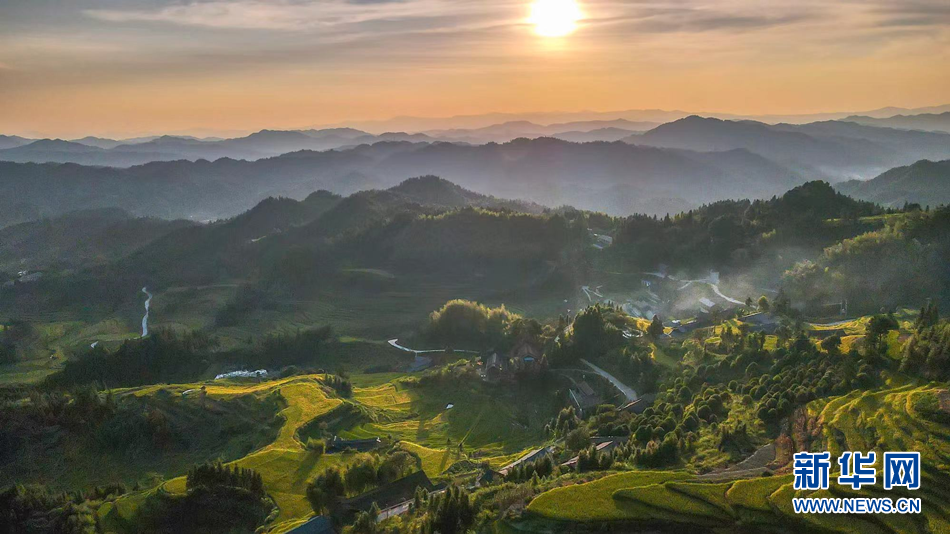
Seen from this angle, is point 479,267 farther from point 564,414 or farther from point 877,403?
point 877,403

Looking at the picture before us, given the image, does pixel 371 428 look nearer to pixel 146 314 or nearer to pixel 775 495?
pixel 775 495

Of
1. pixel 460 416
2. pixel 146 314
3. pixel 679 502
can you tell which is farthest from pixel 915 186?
pixel 679 502

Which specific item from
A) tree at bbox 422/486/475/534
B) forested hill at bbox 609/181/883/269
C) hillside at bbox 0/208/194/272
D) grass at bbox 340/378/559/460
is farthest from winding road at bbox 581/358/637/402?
hillside at bbox 0/208/194/272

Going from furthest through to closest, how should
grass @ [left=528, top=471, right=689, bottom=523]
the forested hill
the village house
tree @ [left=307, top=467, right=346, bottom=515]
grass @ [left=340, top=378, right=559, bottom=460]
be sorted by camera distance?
1. the forested hill
2. the village house
3. grass @ [left=340, top=378, right=559, bottom=460]
4. tree @ [left=307, top=467, right=346, bottom=515]
5. grass @ [left=528, top=471, right=689, bottom=523]

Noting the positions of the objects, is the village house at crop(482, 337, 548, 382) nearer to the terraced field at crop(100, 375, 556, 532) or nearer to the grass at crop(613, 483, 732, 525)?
the terraced field at crop(100, 375, 556, 532)

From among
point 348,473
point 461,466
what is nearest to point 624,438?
point 461,466

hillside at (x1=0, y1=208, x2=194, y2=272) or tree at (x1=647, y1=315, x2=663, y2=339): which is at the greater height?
hillside at (x1=0, y1=208, x2=194, y2=272)
